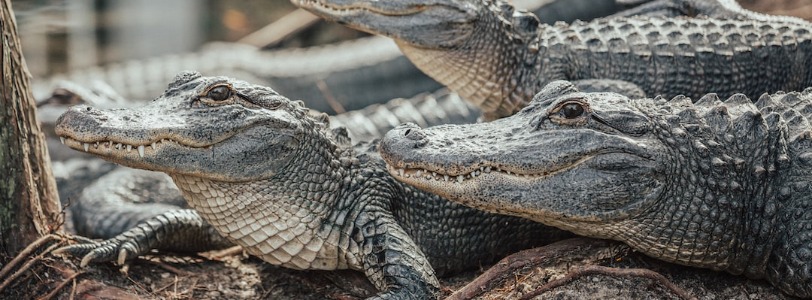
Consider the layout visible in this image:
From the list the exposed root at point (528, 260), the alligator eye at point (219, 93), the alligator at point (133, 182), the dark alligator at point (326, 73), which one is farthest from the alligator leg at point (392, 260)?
the dark alligator at point (326, 73)

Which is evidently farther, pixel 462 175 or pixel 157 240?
pixel 157 240

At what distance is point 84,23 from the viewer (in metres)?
11.5

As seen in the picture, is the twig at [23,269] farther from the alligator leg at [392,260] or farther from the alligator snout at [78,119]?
the alligator leg at [392,260]

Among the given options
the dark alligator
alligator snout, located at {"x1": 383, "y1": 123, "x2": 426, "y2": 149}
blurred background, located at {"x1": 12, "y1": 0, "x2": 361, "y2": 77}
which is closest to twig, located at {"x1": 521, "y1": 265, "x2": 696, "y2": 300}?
alligator snout, located at {"x1": 383, "y1": 123, "x2": 426, "y2": 149}

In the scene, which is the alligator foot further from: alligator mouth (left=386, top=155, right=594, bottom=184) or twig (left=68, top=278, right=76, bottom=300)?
alligator mouth (left=386, top=155, right=594, bottom=184)

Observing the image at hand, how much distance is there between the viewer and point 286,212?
367cm

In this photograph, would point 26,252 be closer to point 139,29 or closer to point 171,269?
point 171,269

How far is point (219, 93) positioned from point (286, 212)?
1.75ft

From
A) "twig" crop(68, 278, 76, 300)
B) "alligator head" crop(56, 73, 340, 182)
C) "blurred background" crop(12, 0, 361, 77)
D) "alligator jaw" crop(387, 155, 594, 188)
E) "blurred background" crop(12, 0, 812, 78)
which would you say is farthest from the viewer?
"blurred background" crop(12, 0, 361, 77)

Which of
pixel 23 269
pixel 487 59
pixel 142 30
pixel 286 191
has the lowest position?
pixel 142 30

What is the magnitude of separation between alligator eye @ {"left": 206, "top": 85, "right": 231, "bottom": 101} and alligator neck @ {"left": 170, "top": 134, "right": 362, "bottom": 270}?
33 cm

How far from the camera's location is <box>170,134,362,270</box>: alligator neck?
3619 mm

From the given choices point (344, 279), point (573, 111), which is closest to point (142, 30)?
point (344, 279)

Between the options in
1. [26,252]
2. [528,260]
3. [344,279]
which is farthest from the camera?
[344,279]
